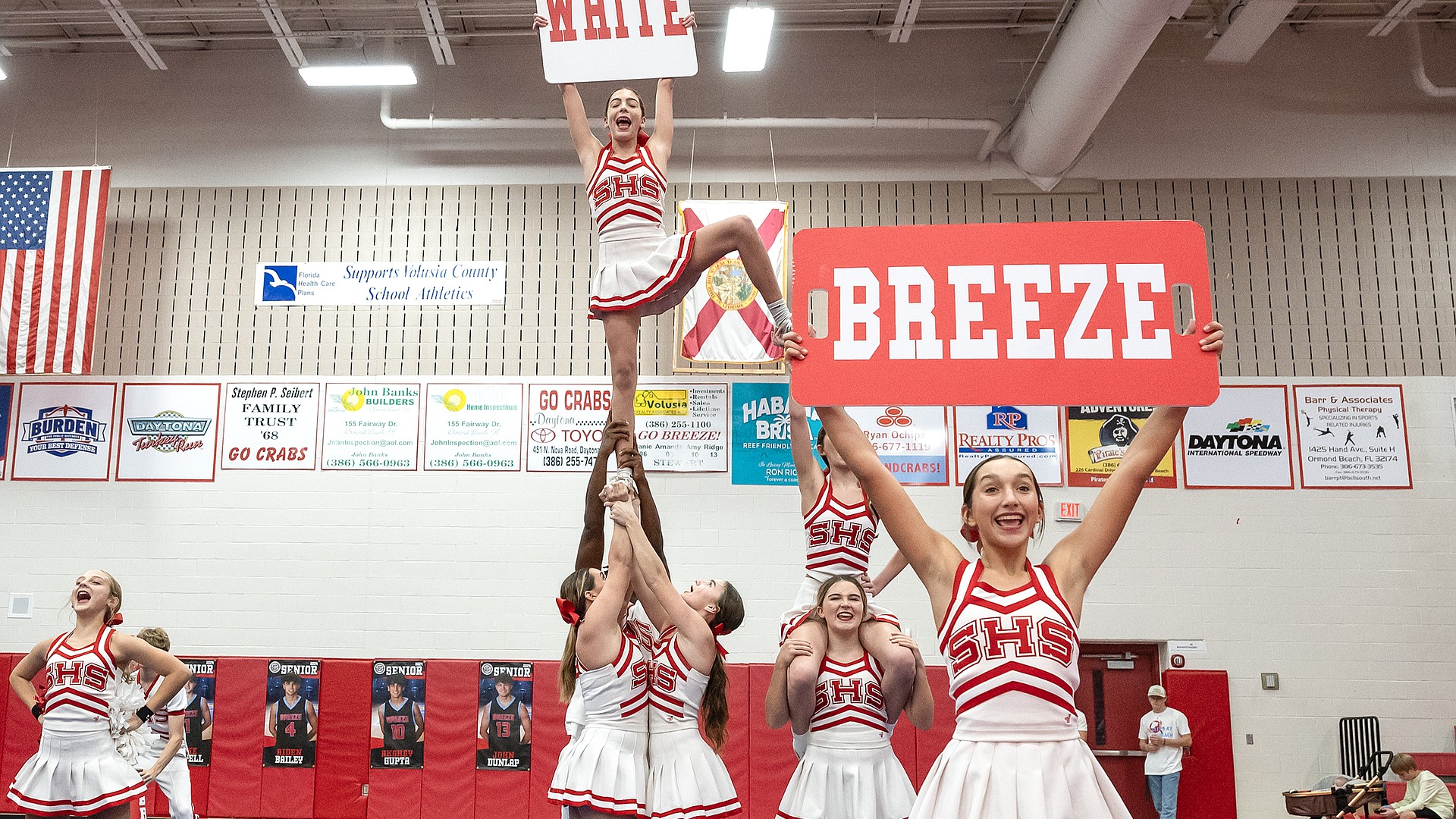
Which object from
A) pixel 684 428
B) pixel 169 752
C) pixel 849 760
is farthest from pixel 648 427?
pixel 849 760

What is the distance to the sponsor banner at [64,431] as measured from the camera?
10938 mm

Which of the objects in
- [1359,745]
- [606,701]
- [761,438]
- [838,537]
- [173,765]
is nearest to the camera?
[606,701]

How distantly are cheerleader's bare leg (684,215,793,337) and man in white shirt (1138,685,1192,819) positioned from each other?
7195 millimetres

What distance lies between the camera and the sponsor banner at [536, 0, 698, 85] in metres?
4.54

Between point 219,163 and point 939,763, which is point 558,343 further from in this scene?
point 939,763

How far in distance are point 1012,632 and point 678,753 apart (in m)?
2.38

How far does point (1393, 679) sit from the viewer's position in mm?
10305

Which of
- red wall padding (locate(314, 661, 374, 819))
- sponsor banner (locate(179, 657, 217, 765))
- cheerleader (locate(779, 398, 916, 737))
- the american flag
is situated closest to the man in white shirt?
cheerleader (locate(779, 398, 916, 737))

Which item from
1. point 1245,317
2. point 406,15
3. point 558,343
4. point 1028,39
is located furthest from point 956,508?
point 406,15

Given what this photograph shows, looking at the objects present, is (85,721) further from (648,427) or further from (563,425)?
(648,427)

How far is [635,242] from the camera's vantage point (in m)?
4.85

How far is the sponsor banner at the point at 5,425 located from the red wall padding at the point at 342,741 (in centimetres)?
400

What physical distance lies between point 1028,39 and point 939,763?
1078 cm

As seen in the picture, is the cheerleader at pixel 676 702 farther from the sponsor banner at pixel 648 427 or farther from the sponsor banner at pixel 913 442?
the sponsor banner at pixel 913 442
